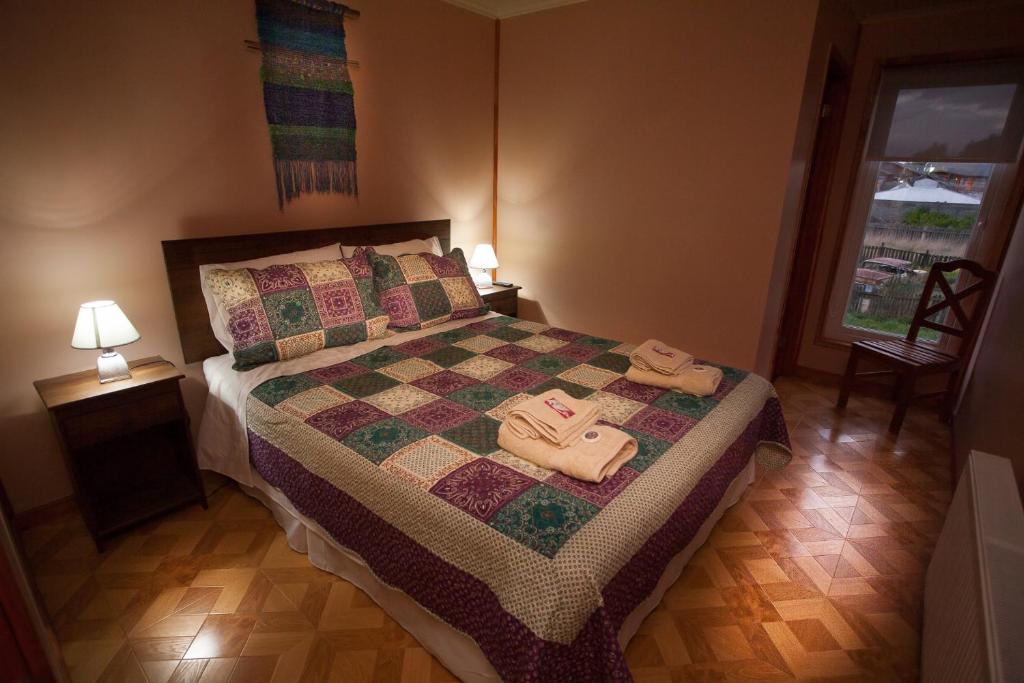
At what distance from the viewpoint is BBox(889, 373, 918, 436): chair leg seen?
2.89 metres

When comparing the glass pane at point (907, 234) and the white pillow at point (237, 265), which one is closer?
the white pillow at point (237, 265)

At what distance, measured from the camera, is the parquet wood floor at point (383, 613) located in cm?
158

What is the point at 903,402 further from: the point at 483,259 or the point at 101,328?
the point at 101,328

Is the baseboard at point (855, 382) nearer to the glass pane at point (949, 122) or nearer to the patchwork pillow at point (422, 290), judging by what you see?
the glass pane at point (949, 122)

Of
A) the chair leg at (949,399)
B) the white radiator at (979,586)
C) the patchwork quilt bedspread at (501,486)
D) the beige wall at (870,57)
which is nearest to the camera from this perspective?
the white radiator at (979,586)

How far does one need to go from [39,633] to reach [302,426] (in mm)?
914

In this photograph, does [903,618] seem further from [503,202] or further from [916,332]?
[503,202]

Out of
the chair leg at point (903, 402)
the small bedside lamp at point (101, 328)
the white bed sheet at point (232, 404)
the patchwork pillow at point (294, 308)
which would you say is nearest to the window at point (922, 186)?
the chair leg at point (903, 402)

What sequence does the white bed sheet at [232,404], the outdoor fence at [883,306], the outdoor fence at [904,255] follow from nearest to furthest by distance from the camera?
1. the white bed sheet at [232,404]
2. the outdoor fence at [904,255]
3. the outdoor fence at [883,306]

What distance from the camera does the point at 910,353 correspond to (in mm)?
3014

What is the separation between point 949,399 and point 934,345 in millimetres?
386

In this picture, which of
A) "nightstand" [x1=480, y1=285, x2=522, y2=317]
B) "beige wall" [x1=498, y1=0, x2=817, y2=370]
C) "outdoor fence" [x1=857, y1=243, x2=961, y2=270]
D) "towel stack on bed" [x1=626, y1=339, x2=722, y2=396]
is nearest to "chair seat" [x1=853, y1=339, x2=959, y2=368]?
"outdoor fence" [x1=857, y1=243, x2=961, y2=270]

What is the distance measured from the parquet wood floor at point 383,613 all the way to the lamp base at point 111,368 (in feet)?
2.20

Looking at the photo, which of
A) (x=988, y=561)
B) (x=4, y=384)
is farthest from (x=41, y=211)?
(x=988, y=561)
